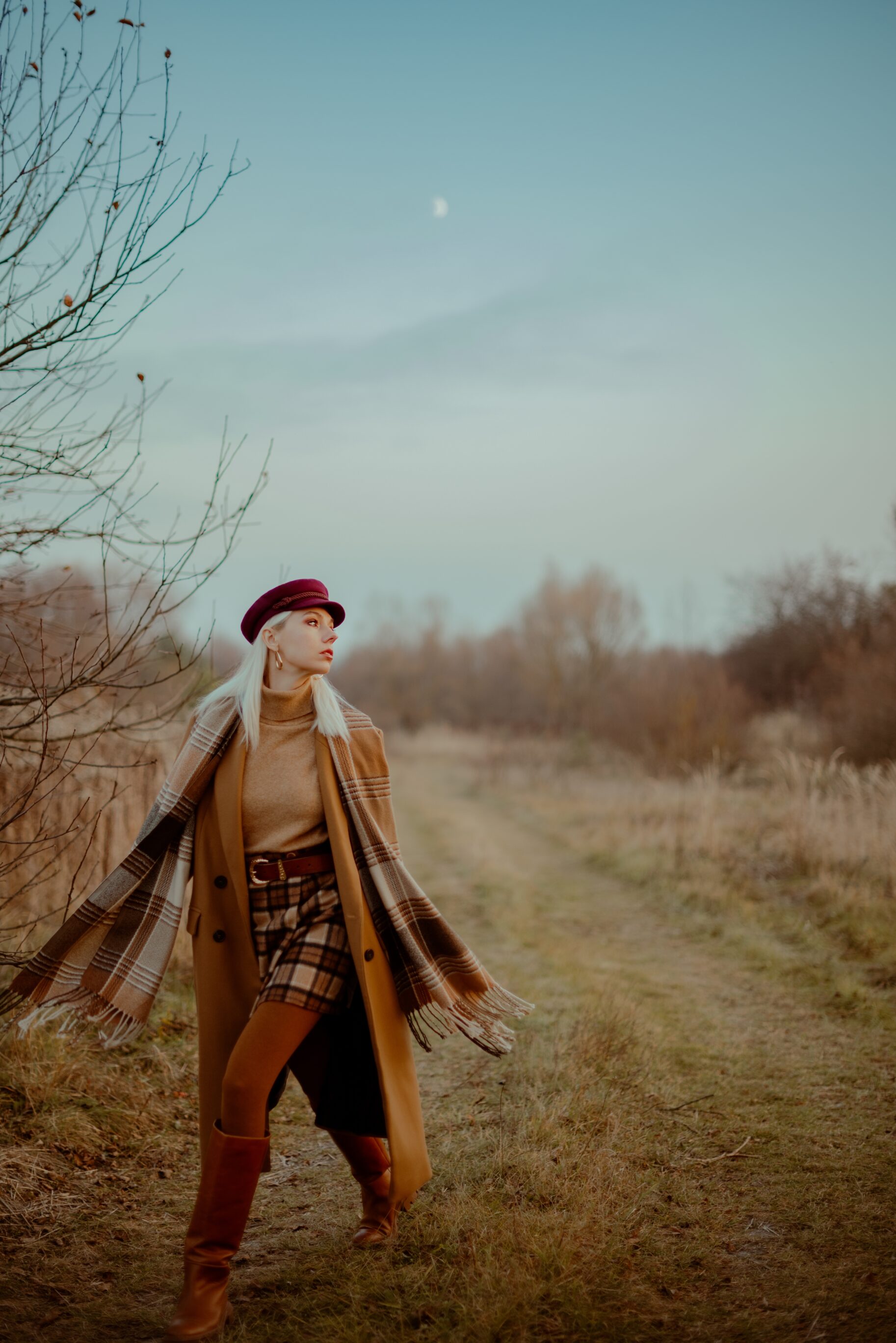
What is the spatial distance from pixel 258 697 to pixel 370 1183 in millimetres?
1864

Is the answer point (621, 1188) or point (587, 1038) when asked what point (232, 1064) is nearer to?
point (621, 1188)

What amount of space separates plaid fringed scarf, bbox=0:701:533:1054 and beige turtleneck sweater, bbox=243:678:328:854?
10 centimetres

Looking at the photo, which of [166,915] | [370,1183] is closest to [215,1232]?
[370,1183]

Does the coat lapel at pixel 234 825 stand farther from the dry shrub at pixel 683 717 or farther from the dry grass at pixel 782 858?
the dry shrub at pixel 683 717

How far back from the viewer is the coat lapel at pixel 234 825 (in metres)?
3.27

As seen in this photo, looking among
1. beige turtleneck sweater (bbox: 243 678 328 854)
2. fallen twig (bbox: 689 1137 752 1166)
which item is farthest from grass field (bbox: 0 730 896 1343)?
beige turtleneck sweater (bbox: 243 678 328 854)

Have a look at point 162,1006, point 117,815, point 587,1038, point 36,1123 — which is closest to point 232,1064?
point 36,1123

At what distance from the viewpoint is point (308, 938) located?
10.5 ft

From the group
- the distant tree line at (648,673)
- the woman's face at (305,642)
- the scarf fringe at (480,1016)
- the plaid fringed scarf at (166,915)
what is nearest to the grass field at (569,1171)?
the scarf fringe at (480,1016)

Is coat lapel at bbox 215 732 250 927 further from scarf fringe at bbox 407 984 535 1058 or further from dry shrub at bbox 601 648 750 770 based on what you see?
dry shrub at bbox 601 648 750 770

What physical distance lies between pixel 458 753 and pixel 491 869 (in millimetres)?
20669

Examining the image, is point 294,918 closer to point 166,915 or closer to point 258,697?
point 166,915

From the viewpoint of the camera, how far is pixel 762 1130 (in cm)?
447

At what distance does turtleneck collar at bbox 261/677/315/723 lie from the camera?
3471mm
